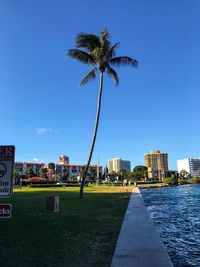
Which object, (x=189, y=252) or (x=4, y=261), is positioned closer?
(x=4, y=261)

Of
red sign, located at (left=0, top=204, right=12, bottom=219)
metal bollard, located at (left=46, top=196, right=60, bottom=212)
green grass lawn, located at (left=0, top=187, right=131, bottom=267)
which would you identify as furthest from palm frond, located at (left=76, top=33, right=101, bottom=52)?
red sign, located at (left=0, top=204, right=12, bottom=219)

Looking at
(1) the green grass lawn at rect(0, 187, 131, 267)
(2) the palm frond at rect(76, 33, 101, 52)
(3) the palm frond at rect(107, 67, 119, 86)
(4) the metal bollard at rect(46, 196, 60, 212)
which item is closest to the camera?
(1) the green grass lawn at rect(0, 187, 131, 267)

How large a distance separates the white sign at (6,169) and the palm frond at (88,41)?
24.5m

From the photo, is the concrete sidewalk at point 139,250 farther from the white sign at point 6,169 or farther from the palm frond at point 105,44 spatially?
the palm frond at point 105,44

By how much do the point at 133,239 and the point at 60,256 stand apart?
2.60m

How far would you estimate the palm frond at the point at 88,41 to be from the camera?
2693 centimetres

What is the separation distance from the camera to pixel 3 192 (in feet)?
13.0

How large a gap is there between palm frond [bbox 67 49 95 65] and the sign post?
80.3 ft

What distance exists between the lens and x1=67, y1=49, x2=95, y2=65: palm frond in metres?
27.5

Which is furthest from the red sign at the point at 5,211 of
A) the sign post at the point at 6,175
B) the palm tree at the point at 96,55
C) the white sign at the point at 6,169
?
the palm tree at the point at 96,55

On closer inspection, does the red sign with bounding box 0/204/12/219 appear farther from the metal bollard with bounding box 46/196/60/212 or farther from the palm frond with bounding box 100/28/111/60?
the palm frond with bounding box 100/28/111/60

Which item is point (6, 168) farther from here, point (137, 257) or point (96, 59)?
point (96, 59)

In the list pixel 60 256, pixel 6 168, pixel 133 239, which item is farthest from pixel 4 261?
pixel 133 239

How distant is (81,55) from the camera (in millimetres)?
27578
